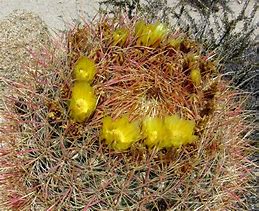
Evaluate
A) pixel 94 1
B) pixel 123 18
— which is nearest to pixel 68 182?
pixel 123 18

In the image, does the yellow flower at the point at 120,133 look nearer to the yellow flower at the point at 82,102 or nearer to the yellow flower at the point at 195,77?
the yellow flower at the point at 82,102

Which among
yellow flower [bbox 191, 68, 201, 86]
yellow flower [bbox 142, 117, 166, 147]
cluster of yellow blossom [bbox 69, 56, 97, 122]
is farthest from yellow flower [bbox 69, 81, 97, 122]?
yellow flower [bbox 191, 68, 201, 86]

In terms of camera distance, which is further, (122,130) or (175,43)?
(175,43)

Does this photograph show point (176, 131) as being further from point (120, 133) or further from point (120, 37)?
point (120, 37)

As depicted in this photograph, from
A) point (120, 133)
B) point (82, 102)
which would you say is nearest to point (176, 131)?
point (120, 133)

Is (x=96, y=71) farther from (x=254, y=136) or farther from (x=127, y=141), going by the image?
(x=254, y=136)

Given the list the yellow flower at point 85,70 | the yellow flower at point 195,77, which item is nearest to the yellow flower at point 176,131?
the yellow flower at point 195,77

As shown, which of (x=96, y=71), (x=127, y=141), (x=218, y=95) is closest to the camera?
(x=127, y=141)
